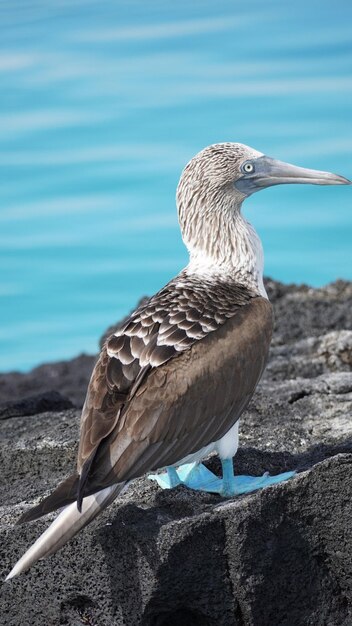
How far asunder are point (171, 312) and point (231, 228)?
0.97 m

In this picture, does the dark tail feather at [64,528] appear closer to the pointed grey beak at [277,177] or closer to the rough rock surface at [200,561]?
the rough rock surface at [200,561]

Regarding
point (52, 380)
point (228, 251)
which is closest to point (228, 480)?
point (228, 251)

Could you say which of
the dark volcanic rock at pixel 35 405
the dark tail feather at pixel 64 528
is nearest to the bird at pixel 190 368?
the dark tail feather at pixel 64 528

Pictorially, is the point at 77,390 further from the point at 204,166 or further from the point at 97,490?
the point at 97,490

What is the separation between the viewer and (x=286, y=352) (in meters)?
11.6

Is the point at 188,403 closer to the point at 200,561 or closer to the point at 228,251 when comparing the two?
the point at 200,561

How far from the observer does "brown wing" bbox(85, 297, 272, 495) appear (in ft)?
20.4

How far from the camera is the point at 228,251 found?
746 cm

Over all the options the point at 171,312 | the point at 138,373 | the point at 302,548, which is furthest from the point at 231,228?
the point at 302,548

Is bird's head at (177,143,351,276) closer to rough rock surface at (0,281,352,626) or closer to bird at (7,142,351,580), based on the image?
bird at (7,142,351,580)

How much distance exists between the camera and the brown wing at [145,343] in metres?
6.35

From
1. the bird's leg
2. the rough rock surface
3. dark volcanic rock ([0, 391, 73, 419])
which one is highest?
dark volcanic rock ([0, 391, 73, 419])

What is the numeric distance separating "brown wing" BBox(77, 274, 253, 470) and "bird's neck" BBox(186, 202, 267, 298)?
0.29m

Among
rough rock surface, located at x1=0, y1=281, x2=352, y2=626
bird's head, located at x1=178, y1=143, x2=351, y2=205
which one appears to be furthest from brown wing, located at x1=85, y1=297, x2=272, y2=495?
bird's head, located at x1=178, y1=143, x2=351, y2=205
